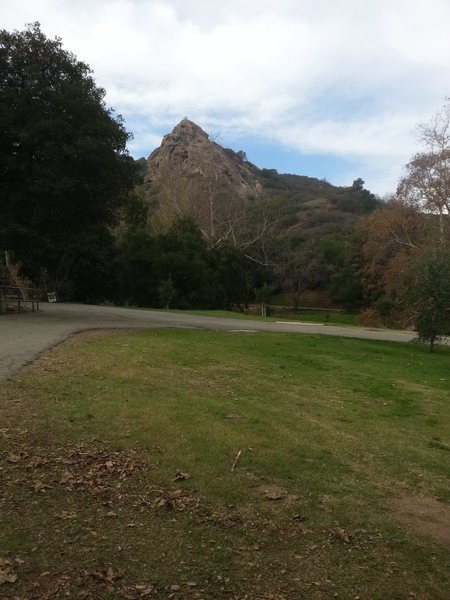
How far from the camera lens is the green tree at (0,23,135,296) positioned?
14.7 m

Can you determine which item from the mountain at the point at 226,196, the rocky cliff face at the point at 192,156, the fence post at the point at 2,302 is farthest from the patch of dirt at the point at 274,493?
the rocky cliff face at the point at 192,156

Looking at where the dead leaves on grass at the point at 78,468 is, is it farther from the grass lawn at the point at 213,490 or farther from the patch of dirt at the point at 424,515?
the patch of dirt at the point at 424,515

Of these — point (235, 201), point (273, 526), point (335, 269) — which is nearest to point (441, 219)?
point (235, 201)

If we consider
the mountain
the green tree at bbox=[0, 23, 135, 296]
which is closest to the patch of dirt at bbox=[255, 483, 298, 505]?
the green tree at bbox=[0, 23, 135, 296]

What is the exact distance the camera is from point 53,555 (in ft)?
9.50

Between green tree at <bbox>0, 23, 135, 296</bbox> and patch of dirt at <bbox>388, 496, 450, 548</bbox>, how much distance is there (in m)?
12.6

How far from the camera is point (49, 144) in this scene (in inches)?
571


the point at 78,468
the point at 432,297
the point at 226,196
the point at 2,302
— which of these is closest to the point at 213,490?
the point at 78,468

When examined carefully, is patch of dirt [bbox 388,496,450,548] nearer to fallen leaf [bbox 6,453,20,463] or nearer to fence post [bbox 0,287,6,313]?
fallen leaf [bbox 6,453,20,463]

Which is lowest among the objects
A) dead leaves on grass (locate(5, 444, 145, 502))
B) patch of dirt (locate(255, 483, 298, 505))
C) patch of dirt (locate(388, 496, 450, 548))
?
patch of dirt (locate(388, 496, 450, 548))

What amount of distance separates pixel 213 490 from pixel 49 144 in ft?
42.5

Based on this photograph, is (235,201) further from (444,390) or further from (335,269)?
(444,390)

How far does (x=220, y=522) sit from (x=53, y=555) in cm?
104

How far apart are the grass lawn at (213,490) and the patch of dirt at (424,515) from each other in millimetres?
15
